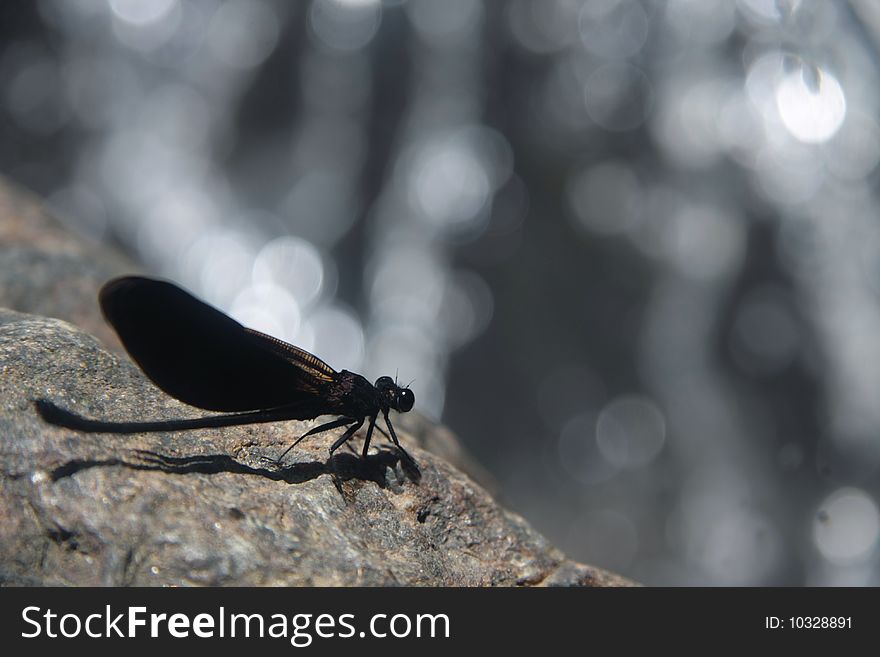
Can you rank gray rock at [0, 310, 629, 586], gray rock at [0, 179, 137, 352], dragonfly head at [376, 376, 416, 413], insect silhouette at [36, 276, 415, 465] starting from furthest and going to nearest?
1. gray rock at [0, 179, 137, 352]
2. dragonfly head at [376, 376, 416, 413]
3. insect silhouette at [36, 276, 415, 465]
4. gray rock at [0, 310, 629, 586]

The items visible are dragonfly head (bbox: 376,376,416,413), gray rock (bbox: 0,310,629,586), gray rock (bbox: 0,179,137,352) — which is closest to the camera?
gray rock (bbox: 0,310,629,586)

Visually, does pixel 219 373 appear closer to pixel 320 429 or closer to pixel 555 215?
pixel 320 429

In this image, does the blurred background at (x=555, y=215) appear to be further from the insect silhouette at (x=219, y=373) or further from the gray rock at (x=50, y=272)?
the insect silhouette at (x=219, y=373)

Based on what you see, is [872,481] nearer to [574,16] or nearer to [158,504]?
[574,16]

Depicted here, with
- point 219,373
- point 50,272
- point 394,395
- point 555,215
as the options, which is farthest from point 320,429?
point 555,215

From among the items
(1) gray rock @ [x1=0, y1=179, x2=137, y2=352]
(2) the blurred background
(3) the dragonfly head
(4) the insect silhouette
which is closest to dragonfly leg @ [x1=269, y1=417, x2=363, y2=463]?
(4) the insect silhouette

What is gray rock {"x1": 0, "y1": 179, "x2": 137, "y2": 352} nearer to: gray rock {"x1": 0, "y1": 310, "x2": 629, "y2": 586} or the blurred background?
gray rock {"x1": 0, "y1": 310, "x2": 629, "y2": 586}

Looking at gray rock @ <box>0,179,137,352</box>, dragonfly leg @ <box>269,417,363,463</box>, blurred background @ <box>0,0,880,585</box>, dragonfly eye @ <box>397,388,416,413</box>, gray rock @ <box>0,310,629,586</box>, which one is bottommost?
gray rock @ <box>0,310,629,586</box>

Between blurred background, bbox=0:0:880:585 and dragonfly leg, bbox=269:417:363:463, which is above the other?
blurred background, bbox=0:0:880:585
